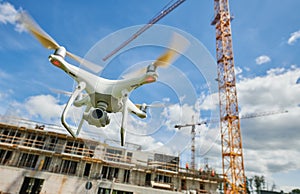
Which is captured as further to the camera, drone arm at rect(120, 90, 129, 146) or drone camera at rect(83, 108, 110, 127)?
drone camera at rect(83, 108, 110, 127)

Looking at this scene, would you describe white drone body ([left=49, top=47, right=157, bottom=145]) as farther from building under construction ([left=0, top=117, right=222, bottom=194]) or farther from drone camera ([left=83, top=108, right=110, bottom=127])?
building under construction ([left=0, top=117, right=222, bottom=194])

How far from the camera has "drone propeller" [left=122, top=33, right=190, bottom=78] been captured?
140 inches

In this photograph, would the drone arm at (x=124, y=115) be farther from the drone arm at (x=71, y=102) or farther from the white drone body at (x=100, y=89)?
the drone arm at (x=71, y=102)

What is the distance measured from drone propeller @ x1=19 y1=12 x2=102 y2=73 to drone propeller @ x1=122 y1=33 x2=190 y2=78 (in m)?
0.83

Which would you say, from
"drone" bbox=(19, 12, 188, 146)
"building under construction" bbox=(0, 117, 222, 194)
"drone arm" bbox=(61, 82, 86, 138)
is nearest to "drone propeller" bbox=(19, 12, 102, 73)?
"drone" bbox=(19, 12, 188, 146)

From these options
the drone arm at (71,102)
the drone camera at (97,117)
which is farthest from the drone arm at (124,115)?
the drone arm at (71,102)

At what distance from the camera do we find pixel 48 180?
1736cm

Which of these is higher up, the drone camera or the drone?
the drone

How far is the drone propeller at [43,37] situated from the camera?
383cm

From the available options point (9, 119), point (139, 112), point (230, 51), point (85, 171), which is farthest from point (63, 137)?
point (230, 51)

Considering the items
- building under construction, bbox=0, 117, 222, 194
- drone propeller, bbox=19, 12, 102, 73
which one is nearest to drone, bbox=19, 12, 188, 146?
drone propeller, bbox=19, 12, 102, 73

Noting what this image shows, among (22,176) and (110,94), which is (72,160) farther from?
(110,94)

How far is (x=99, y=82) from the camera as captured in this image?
4.05 metres

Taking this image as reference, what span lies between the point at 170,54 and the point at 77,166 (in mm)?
20703
